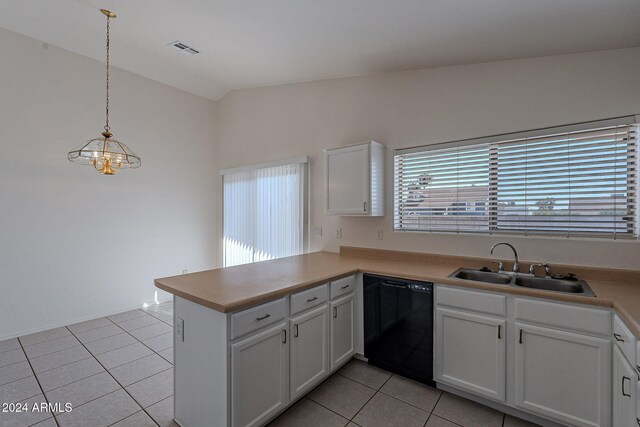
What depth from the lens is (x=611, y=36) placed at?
192 cm

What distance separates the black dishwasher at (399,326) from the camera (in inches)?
88.0

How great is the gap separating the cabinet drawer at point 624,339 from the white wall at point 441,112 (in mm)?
755

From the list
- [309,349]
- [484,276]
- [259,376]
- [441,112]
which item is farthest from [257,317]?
[441,112]

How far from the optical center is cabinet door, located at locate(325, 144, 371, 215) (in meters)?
2.92

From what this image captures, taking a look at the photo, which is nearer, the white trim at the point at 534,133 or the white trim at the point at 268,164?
the white trim at the point at 534,133

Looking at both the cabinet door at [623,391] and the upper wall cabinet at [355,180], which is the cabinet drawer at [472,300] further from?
the upper wall cabinet at [355,180]

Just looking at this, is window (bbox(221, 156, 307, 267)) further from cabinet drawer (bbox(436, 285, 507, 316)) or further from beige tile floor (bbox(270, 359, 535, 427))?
cabinet drawer (bbox(436, 285, 507, 316))

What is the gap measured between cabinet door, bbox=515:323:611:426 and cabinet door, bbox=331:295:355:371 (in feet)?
4.06

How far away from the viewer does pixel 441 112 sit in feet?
9.18

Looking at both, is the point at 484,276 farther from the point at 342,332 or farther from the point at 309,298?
the point at 309,298

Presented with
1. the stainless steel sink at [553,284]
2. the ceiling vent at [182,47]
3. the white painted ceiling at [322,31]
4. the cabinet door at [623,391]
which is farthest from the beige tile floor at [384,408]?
the ceiling vent at [182,47]

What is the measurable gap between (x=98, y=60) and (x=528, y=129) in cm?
496

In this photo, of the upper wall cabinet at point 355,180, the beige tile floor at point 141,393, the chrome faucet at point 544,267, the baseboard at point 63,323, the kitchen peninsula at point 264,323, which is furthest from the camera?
the baseboard at point 63,323

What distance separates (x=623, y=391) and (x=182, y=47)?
15.1 feet
